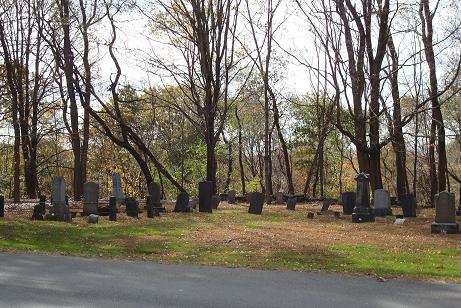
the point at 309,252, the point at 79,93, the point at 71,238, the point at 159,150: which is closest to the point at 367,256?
the point at 309,252

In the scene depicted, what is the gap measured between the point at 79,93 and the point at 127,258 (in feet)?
72.8

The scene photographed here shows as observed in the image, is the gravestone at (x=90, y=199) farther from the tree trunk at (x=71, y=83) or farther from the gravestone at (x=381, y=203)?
the gravestone at (x=381, y=203)

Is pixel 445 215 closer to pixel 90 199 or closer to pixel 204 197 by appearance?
pixel 204 197

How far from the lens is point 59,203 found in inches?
698

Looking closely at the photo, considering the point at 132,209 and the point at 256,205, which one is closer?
the point at 132,209

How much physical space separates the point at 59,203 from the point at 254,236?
722 cm

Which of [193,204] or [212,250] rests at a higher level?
[193,204]

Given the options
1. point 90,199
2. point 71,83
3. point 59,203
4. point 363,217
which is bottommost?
point 363,217

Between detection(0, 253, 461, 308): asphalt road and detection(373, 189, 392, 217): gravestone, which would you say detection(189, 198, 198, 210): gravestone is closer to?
detection(373, 189, 392, 217): gravestone

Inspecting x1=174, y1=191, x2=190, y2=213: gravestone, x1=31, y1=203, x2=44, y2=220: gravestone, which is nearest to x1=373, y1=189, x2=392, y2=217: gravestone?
x1=174, y1=191, x2=190, y2=213: gravestone

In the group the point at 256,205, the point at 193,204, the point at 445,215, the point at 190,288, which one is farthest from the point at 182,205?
the point at 190,288

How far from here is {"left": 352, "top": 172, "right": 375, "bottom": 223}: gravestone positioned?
19845 millimetres

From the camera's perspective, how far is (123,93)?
134 ft

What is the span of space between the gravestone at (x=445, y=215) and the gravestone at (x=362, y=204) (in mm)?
4065
